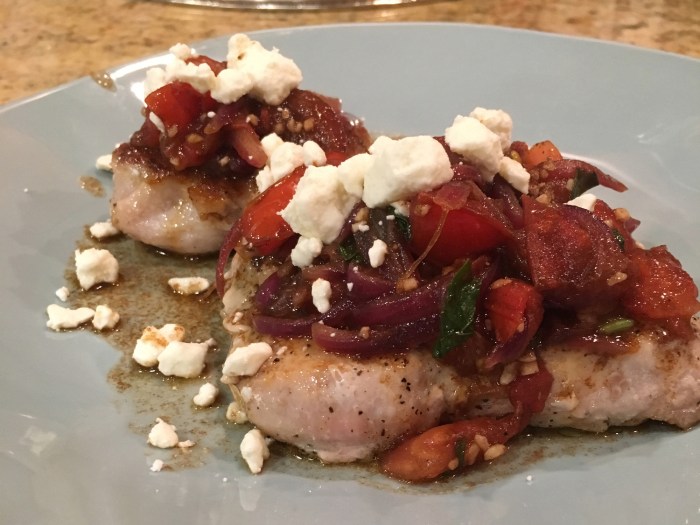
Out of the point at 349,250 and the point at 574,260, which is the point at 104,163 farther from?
the point at 574,260

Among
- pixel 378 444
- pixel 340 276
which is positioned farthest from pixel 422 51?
pixel 378 444

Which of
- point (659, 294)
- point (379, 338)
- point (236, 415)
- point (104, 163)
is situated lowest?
point (236, 415)

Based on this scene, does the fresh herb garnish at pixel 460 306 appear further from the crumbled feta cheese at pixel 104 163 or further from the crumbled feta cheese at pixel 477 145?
the crumbled feta cheese at pixel 104 163

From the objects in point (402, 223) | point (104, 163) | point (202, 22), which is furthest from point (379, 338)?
point (202, 22)

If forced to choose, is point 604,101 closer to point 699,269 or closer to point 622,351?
point 699,269

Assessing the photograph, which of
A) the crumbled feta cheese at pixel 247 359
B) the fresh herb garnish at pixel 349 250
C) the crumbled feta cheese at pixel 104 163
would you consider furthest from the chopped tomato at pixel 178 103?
the crumbled feta cheese at pixel 247 359

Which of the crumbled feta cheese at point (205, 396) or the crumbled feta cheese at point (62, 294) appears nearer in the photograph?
the crumbled feta cheese at point (205, 396)

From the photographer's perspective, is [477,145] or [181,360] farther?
[181,360]
